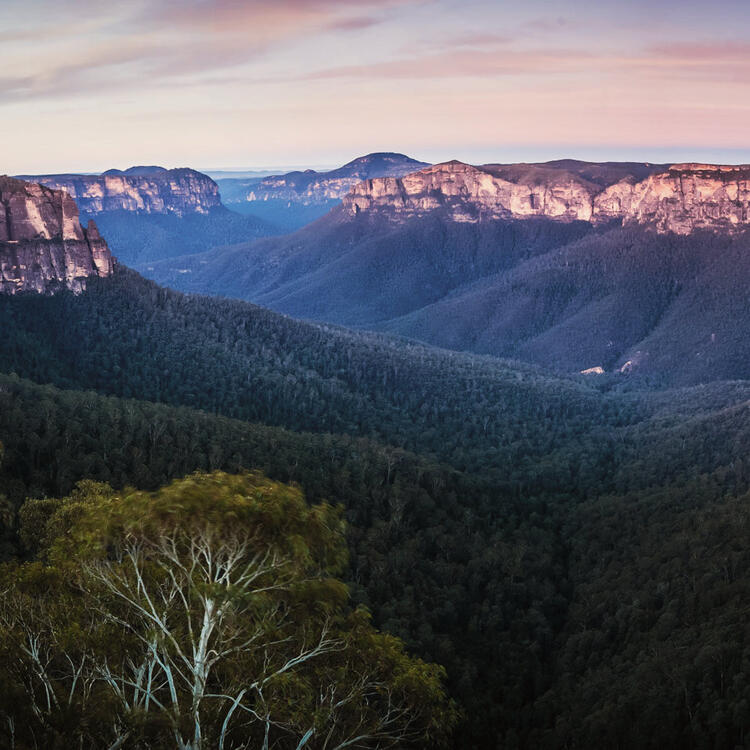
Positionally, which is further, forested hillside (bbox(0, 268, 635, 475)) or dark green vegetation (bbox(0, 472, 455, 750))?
forested hillside (bbox(0, 268, 635, 475))

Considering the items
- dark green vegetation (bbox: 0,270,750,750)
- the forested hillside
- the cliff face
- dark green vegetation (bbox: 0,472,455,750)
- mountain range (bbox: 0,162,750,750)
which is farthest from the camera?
the cliff face

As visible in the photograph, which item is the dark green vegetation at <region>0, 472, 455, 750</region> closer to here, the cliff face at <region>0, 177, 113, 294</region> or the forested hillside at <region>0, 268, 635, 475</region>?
the forested hillside at <region>0, 268, 635, 475</region>

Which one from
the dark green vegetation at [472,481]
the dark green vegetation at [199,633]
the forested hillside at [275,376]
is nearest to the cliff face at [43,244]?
the forested hillside at [275,376]

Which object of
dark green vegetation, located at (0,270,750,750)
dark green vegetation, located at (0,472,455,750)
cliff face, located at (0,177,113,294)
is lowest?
dark green vegetation, located at (0,270,750,750)

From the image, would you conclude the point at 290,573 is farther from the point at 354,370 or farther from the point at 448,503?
the point at 354,370

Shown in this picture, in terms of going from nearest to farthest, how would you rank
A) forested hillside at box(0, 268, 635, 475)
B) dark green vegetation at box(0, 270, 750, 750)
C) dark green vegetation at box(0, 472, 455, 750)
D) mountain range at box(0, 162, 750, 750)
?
dark green vegetation at box(0, 472, 455, 750) < dark green vegetation at box(0, 270, 750, 750) < mountain range at box(0, 162, 750, 750) < forested hillside at box(0, 268, 635, 475)

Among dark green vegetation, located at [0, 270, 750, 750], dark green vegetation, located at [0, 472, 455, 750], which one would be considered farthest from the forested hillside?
dark green vegetation, located at [0, 472, 455, 750]

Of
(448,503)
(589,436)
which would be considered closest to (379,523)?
(448,503)

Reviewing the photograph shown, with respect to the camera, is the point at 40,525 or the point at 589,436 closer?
the point at 40,525
